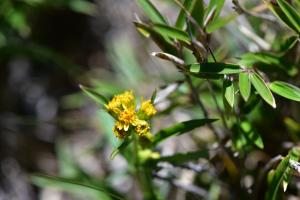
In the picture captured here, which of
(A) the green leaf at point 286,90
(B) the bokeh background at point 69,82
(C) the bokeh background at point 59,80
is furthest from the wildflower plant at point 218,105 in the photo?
(C) the bokeh background at point 59,80

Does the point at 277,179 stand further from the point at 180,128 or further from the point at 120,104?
the point at 120,104

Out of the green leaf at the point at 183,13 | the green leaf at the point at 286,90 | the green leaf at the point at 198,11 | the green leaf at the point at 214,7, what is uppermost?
the green leaf at the point at 183,13

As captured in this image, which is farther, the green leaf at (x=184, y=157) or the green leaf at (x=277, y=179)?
the green leaf at (x=184, y=157)

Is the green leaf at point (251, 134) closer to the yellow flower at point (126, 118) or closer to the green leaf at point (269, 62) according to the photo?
the green leaf at point (269, 62)

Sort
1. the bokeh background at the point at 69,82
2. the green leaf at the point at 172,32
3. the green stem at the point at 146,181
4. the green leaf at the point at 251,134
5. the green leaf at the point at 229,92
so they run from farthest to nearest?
the bokeh background at the point at 69,82, the green stem at the point at 146,181, the green leaf at the point at 251,134, the green leaf at the point at 172,32, the green leaf at the point at 229,92

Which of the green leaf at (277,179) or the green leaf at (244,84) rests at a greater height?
the green leaf at (244,84)

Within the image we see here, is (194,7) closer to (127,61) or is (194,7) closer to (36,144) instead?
(127,61)

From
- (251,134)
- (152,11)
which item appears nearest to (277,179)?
(251,134)

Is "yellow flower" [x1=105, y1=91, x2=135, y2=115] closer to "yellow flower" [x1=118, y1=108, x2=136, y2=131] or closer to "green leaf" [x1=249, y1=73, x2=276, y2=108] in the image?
"yellow flower" [x1=118, y1=108, x2=136, y2=131]
